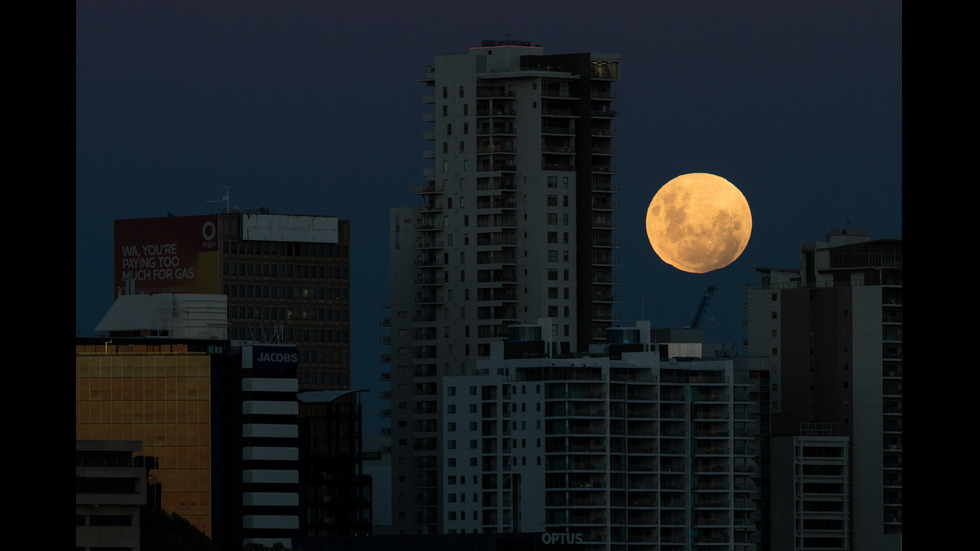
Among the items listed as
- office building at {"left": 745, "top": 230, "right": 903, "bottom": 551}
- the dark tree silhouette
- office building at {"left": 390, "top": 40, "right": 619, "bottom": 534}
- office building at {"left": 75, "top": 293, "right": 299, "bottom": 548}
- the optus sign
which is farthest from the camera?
office building at {"left": 390, "top": 40, "right": 619, "bottom": 534}

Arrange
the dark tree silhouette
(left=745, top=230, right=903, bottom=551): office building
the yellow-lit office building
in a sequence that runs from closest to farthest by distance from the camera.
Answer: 1. the dark tree silhouette
2. the yellow-lit office building
3. (left=745, top=230, right=903, bottom=551): office building

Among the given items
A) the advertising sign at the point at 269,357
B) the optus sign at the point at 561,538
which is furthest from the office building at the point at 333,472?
the optus sign at the point at 561,538

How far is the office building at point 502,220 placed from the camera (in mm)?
187750

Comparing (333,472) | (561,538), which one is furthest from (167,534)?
(333,472)

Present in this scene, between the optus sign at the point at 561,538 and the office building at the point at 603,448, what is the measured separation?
1937 millimetres

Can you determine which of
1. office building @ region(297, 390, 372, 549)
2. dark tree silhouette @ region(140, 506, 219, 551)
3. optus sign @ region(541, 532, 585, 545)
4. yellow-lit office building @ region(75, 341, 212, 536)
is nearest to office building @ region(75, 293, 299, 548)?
yellow-lit office building @ region(75, 341, 212, 536)

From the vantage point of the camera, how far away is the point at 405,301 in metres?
191

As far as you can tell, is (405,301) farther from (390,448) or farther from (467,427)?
(467,427)

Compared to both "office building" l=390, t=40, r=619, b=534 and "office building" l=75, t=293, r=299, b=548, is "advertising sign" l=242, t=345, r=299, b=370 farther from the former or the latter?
"office building" l=390, t=40, r=619, b=534

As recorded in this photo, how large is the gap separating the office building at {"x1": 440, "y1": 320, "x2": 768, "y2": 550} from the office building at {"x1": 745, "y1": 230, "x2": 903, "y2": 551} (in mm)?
4934

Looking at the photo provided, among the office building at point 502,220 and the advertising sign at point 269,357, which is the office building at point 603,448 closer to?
the advertising sign at point 269,357

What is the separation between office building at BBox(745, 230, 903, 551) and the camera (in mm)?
164125

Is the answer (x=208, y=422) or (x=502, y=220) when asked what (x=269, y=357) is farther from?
(x=502, y=220)
